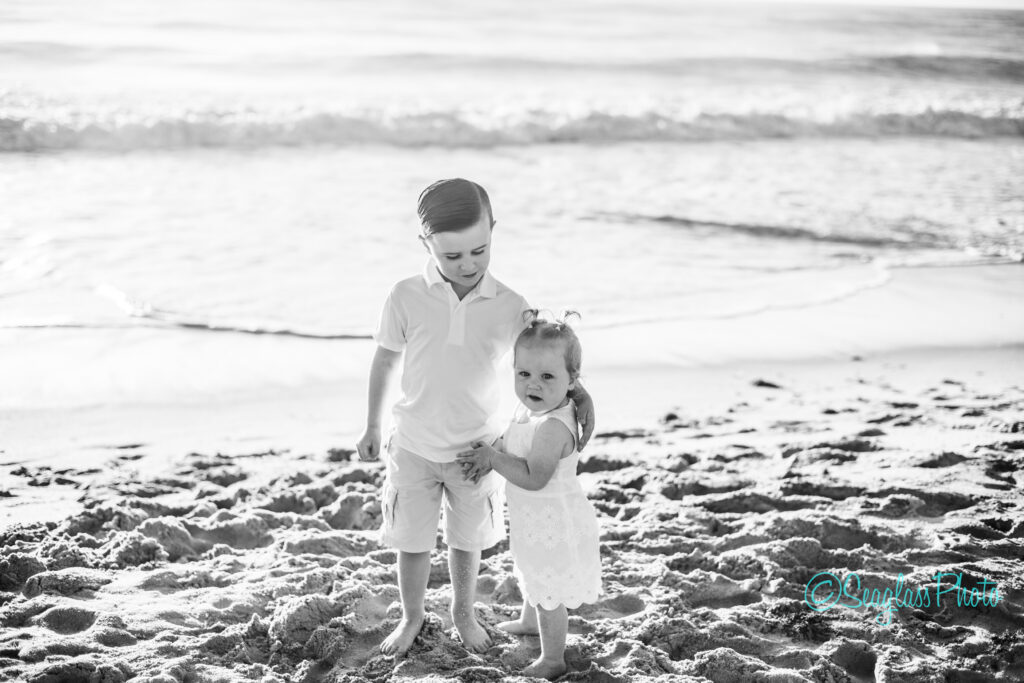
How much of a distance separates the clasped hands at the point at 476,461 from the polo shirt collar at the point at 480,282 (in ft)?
1.36

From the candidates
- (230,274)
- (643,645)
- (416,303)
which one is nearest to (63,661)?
(416,303)

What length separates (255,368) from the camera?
4.86 meters

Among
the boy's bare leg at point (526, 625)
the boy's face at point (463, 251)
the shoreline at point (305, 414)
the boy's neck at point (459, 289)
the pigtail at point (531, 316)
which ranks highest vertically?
the boy's face at point (463, 251)

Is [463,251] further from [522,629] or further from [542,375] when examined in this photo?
[522,629]

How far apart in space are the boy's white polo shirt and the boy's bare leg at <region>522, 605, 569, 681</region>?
1.71 ft

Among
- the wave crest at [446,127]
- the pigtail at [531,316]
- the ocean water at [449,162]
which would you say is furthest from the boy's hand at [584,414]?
the wave crest at [446,127]

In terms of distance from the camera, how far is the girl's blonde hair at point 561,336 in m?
2.42

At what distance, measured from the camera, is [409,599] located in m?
2.76

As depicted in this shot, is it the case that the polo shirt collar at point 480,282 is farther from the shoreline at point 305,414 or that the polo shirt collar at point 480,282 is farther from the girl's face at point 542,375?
the shoreline at point 305,414

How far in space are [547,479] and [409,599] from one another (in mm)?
634

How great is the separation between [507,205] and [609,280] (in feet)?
8.29

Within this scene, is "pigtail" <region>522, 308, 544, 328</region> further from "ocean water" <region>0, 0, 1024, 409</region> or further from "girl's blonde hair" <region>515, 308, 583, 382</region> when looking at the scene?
"ocean water" <region>0, 0, 1024, 409</region>

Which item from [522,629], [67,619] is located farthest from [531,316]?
→ [67,619]

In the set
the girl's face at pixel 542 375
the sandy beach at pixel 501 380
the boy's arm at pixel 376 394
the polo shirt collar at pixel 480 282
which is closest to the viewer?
the girl's face at pixel 542 375
